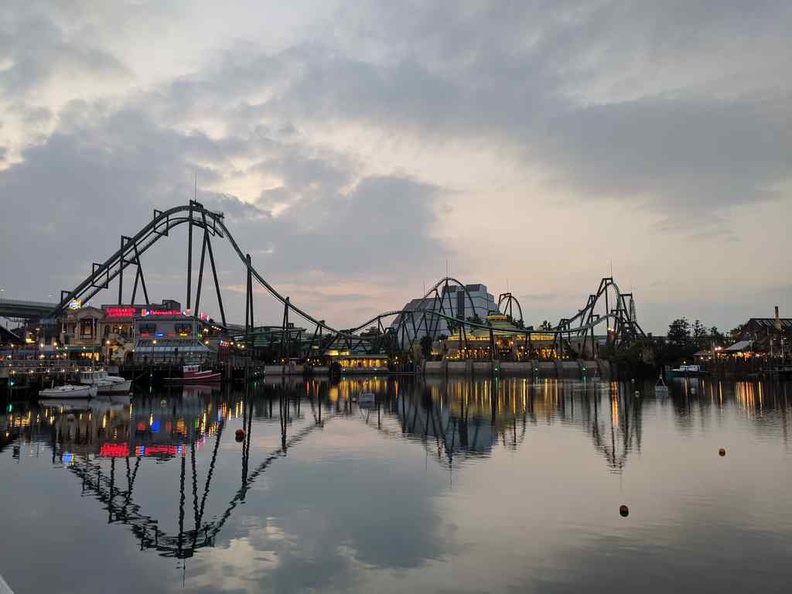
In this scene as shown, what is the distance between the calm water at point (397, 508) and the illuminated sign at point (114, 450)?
0.13m

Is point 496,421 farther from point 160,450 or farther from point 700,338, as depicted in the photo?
point 700,338

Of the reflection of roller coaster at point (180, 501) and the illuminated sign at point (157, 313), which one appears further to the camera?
the illuminated sign at point (157, 313)

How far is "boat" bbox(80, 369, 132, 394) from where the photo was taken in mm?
59406

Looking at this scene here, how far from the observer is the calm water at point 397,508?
41.3 feet

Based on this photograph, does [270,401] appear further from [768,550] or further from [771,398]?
[768,550]

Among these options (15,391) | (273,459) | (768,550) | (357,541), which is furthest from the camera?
(15,391)

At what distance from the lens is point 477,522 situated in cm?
1625

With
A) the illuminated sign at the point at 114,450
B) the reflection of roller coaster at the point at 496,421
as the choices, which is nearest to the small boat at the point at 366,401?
the reflection of roller coaster at the point at 496,421

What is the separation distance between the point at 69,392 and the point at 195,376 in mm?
25295

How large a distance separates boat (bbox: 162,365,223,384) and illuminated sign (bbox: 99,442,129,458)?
168 feet

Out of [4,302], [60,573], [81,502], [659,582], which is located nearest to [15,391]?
[81,502]

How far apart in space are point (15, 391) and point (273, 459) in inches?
1519

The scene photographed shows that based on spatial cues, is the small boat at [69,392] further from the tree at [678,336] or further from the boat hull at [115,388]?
the tree at [678,336]

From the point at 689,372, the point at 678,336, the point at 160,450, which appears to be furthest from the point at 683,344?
the point at 160,450
